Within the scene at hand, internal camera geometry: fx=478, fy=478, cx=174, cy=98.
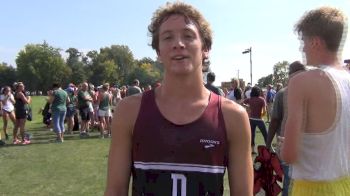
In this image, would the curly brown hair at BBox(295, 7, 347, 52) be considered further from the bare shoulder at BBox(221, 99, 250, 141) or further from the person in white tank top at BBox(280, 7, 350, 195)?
the bare shoulder at BBox(221, 99, 250, 141)

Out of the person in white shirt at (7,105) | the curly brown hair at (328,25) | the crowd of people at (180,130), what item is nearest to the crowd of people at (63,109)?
the person in white shirt at (7,105)

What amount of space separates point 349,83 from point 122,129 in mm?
1348

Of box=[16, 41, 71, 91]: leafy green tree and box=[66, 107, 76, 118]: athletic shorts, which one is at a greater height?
box=[16, 41, 71, 91]: leafy green tree

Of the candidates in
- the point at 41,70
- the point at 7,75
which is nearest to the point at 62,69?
the point at 41,70

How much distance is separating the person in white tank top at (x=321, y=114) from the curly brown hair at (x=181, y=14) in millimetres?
641

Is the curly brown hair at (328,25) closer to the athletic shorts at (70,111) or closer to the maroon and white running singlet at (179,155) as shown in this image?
the maroon and white running singlet at (179,155)

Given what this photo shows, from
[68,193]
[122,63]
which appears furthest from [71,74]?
[68,193]

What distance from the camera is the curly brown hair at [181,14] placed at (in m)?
2.28

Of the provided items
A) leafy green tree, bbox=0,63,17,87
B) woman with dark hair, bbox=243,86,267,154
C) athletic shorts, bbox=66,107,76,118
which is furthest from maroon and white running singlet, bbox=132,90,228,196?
leafy green tree, bbox=0,63,17,87

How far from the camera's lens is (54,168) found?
32.0 feet

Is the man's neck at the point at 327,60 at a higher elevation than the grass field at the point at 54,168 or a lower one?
higher

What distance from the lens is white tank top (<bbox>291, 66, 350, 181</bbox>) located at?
2646 mm

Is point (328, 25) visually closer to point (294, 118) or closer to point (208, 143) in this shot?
point (294, 118)

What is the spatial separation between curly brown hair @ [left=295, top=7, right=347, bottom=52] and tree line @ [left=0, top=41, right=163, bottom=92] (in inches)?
4322
